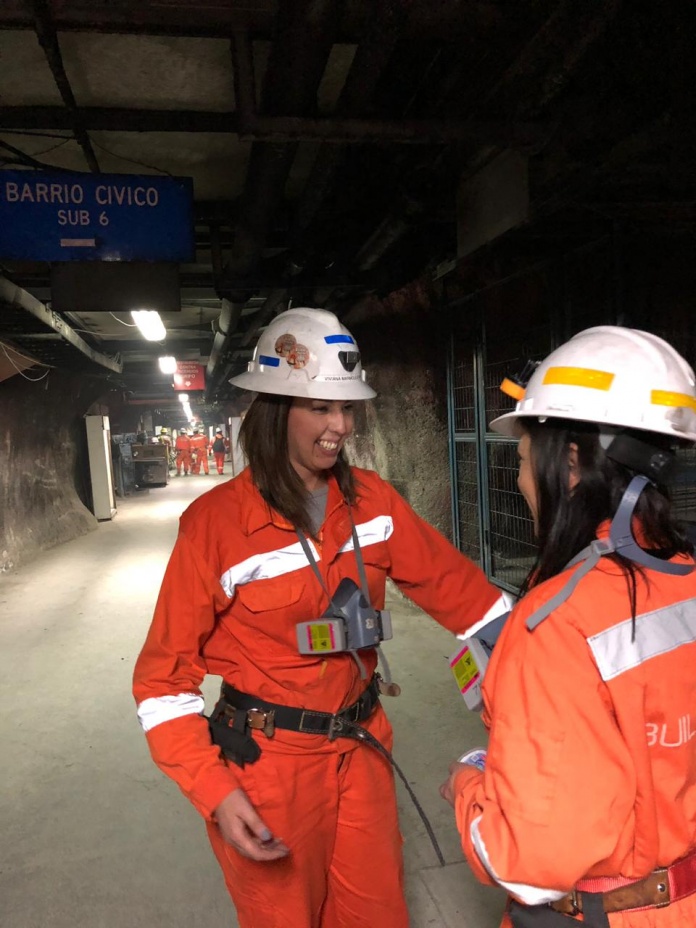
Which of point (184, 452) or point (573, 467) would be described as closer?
point (573, 467)

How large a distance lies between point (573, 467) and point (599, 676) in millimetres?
350

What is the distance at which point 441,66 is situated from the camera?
268 cm

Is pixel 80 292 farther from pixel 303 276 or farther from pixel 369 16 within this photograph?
pixel 369 16

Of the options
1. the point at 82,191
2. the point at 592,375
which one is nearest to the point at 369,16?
the point at 592,375

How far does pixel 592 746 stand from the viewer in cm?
89

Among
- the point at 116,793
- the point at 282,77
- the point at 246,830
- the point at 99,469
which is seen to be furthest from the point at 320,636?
the point at 99,469

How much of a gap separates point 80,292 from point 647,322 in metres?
3.50

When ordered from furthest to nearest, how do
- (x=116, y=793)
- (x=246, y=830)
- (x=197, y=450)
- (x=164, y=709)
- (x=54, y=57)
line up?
(x=197, y=450) < (x=116, y=793) < (x=54, y=57) < (x=164, y=709) < (x=246, y=830)

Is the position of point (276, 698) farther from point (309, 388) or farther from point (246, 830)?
point (309, 388)

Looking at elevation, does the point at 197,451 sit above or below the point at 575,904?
below

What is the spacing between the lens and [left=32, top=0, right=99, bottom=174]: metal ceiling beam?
211 cm

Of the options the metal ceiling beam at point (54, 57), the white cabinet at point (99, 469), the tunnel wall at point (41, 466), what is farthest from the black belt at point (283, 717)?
the white cabinet at point (99, 469)

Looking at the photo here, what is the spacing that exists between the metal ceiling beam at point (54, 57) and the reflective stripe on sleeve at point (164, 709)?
7.47 ft

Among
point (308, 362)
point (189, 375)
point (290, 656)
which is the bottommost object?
point (290, 656)
